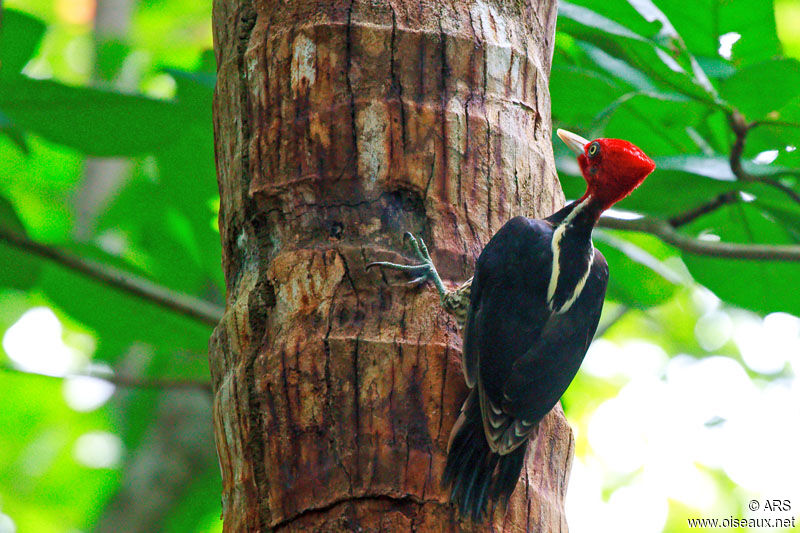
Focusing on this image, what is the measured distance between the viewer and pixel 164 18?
25.6 ft

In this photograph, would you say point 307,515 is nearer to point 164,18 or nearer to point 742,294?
point 742,294

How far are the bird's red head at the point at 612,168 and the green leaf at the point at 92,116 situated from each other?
3.99 feet

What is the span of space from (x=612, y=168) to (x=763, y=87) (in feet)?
1.62

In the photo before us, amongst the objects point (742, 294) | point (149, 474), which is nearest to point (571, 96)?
point (742, 294)

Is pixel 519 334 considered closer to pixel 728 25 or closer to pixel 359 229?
pixel 359 229

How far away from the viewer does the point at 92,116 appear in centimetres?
267

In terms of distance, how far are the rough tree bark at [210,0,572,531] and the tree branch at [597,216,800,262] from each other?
0.79m

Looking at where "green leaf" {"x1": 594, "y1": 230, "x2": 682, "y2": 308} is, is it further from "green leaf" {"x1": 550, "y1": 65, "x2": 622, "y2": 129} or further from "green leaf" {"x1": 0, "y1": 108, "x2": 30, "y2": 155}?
"green leaf" {"x1": 0, "y1": 108, "x2": 30, "y2": 155}

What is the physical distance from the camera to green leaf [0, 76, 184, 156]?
8.57 feet

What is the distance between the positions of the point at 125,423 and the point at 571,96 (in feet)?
11.4

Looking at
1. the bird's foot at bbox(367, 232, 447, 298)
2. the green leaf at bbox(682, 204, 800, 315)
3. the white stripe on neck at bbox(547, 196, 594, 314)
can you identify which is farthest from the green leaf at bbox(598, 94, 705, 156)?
the bird's foot at bbox(367, 232, 447, 298)

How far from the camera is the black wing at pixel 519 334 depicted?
70.9 inches

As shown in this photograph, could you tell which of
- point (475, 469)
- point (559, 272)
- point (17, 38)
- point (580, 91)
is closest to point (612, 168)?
point (559, 272)

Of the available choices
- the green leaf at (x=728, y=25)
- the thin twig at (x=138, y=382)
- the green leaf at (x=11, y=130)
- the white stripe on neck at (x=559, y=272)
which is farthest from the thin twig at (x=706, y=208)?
the green leaf at (x=11, y=130)
